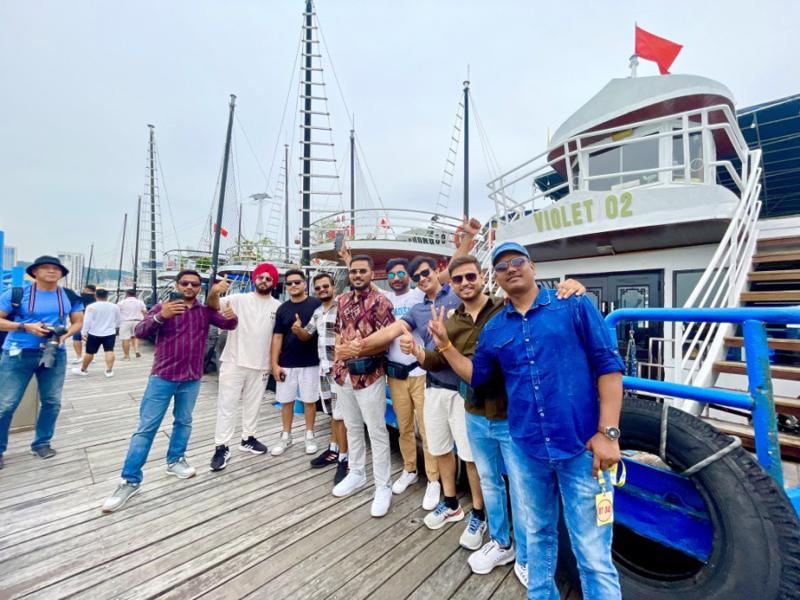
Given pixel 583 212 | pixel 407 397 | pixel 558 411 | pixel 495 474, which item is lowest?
pixel 495 474

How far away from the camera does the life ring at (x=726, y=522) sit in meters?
1.35

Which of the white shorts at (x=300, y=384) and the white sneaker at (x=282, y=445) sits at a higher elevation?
the white shorts at (x=300, y=384)

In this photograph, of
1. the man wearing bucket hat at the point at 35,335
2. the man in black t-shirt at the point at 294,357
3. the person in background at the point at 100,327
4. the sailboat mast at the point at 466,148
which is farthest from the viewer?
the sailboat mast at the point at 466,148

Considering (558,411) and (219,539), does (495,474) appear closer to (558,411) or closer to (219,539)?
(558,411)

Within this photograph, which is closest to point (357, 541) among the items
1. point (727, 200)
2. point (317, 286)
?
point (317, 286)

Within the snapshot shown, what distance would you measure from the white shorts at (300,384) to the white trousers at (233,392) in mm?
236

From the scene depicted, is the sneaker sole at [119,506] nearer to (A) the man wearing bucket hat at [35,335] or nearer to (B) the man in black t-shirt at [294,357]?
(B) the man in black t-shirt at [294,357]

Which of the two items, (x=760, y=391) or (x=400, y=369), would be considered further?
(x=400, y=369)

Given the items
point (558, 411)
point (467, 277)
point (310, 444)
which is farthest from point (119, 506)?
point (558, 411)

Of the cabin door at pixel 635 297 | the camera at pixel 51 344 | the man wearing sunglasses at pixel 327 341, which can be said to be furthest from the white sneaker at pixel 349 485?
the cabin door at pixel 635 297

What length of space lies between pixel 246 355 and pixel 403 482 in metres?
2.14

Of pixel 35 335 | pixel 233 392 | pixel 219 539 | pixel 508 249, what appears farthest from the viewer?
pixel 233 392

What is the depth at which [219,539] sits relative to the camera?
2533mm

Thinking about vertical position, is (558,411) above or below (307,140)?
below
